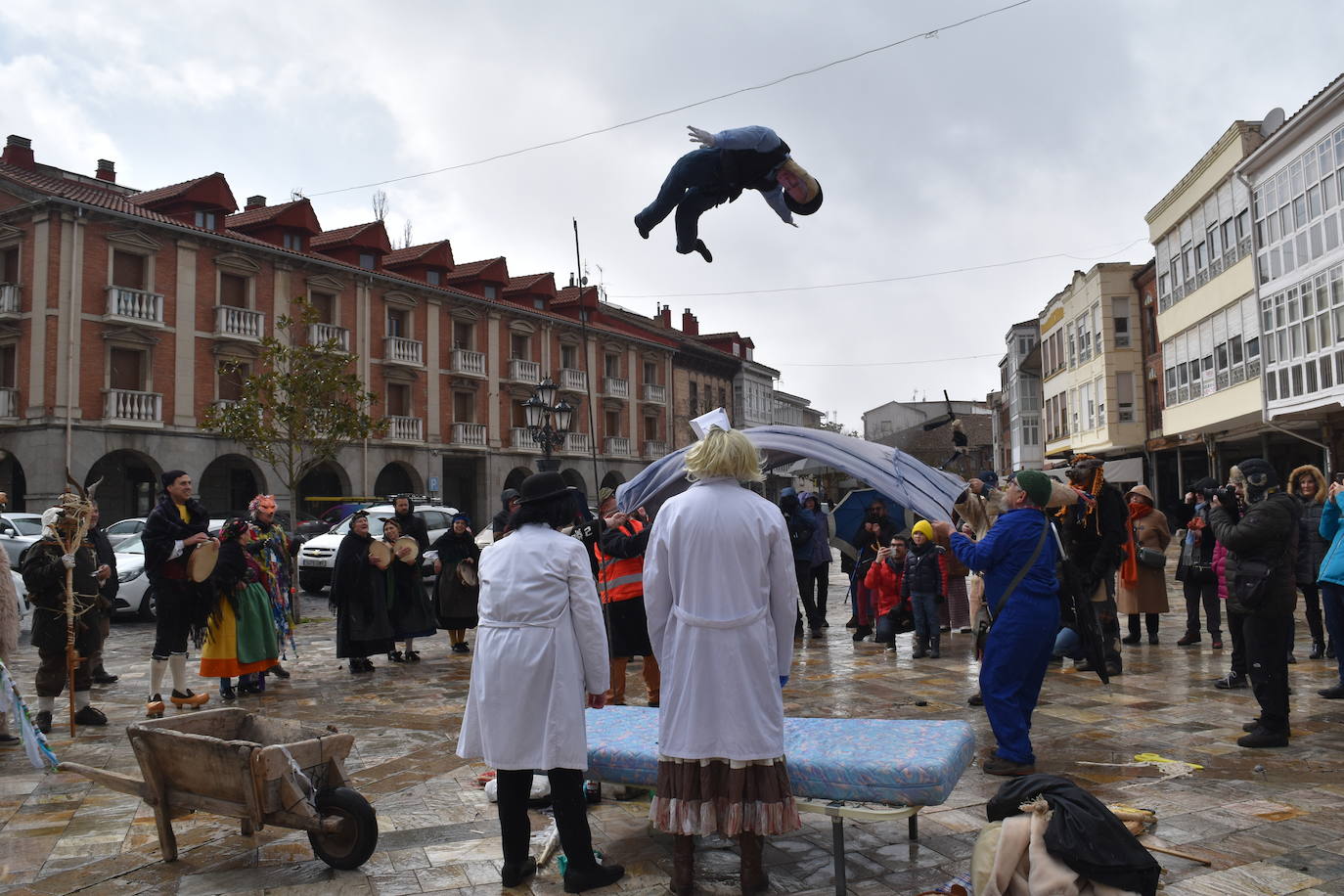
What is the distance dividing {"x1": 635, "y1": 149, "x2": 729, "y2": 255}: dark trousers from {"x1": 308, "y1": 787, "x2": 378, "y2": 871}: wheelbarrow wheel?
288 centimetres

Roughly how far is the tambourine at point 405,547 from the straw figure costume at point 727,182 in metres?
6.05

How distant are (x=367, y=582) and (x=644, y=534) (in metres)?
3.89

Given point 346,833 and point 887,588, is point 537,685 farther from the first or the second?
point 887,588

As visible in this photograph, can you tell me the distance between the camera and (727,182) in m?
4.44

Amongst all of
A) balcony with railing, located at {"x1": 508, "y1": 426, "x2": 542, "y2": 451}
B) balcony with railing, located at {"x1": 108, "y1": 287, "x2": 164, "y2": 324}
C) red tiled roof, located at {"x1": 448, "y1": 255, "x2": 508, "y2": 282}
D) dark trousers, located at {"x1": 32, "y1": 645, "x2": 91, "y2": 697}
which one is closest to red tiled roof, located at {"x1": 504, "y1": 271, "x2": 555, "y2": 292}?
red tiled roof, located at {"x1": 448, "y1": 255, "x2": 508, "y2": 282}

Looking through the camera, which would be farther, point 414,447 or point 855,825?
point 414,447

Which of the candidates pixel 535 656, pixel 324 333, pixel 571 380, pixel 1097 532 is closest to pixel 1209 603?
pixel 1097 532

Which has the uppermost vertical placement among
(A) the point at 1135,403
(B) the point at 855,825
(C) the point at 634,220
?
(A) the point at 1135,403

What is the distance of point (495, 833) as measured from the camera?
4480mm

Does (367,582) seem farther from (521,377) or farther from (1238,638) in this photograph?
(521,377)

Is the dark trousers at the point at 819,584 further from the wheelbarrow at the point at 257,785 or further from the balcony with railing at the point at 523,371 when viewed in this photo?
the balcony with railing at the point at 523,371

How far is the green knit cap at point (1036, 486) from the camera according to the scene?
5379mm

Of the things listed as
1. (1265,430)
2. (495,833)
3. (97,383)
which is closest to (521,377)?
(97,383)

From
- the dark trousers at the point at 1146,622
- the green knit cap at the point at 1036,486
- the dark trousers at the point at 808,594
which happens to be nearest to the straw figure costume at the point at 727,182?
the green knit cap at the point at 1036,486
